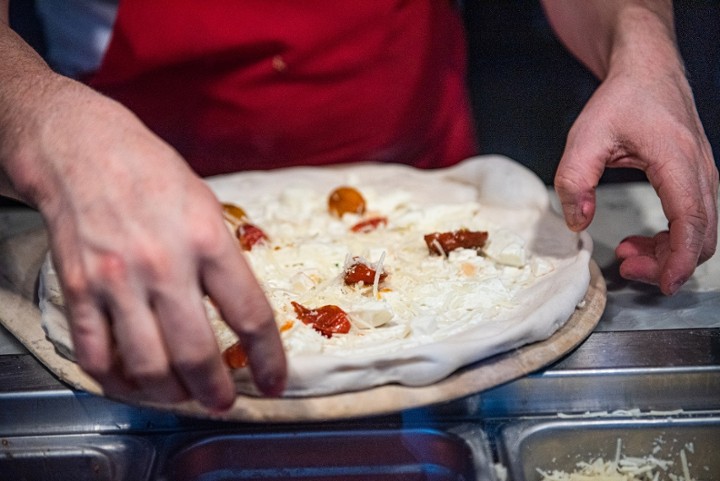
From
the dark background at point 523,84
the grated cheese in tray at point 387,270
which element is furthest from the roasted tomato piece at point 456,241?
the dark background at point 523,84

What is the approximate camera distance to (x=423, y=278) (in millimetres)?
2086

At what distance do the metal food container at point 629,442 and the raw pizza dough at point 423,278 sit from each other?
0.21 meters

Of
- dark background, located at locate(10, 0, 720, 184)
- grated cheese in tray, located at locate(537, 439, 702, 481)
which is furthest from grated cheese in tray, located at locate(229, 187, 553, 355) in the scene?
dark background, located at locate(10, 0, 720, 184)

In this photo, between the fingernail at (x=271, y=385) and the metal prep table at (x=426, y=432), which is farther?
the metal prep table at (x=426, y=432)

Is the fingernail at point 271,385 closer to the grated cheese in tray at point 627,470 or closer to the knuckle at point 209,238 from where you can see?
the knuckle at point 209,238

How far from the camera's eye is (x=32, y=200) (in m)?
1.42

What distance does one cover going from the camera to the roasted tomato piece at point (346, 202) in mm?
2486

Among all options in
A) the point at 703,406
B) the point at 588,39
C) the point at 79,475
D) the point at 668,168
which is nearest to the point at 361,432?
the point at 79,475

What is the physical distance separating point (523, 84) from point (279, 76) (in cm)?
219

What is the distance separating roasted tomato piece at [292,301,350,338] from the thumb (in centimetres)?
64

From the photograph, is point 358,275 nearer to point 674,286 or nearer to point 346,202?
point 346,202

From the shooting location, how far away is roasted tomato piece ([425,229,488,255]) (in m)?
2.18

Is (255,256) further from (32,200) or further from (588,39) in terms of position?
(588,39)

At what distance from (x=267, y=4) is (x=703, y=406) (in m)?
1.84
